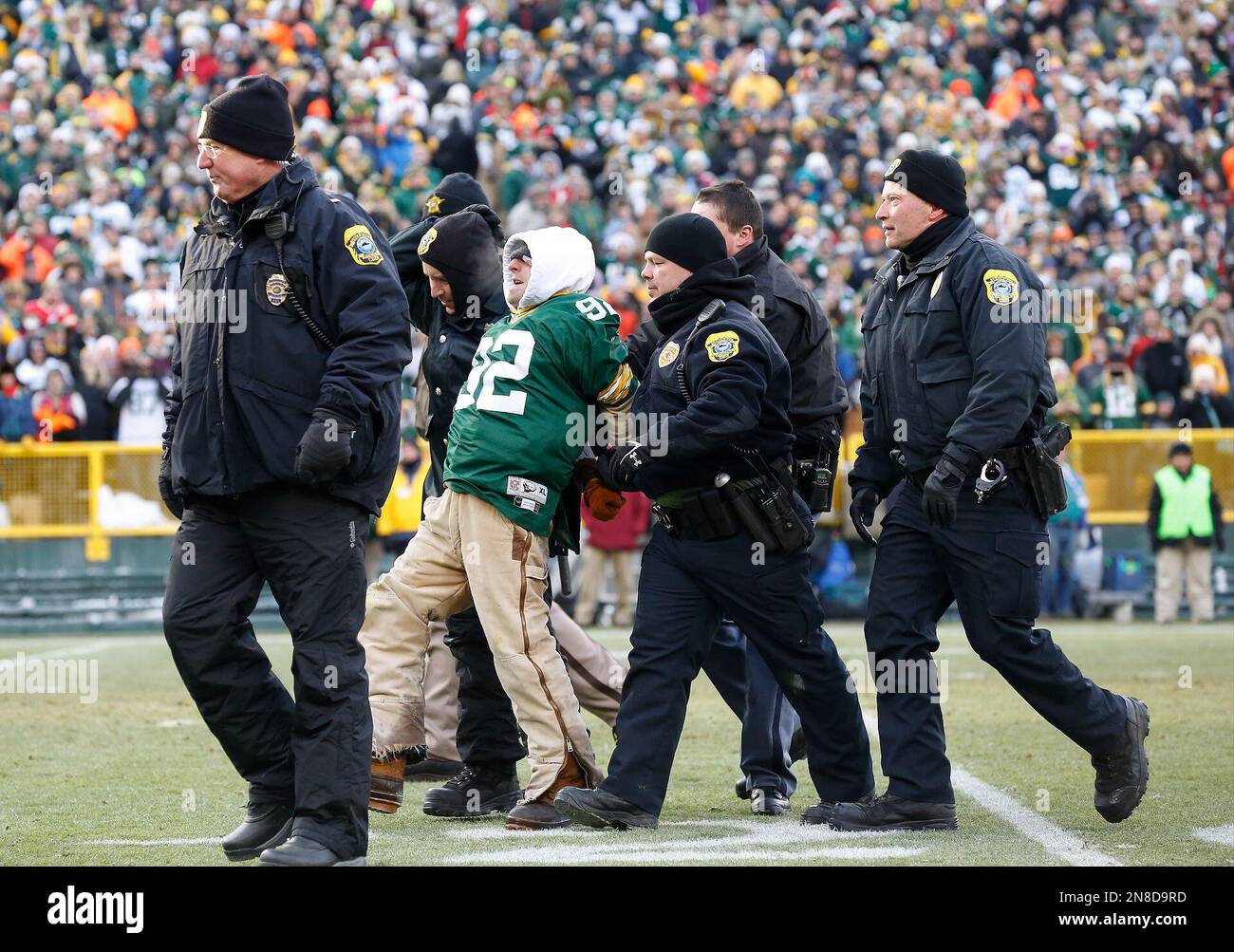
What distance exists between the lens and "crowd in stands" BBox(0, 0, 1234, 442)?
61.4 feet

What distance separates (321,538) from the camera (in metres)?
5.52

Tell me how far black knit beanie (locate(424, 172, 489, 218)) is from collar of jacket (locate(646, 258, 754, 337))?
1.31 metres

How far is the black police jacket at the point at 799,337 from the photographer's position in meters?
7.13

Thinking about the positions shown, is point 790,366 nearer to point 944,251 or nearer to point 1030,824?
point 944,251

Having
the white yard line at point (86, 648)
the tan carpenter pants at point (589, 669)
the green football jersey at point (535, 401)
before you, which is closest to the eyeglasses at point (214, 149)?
the green football jersey at point (535, 401)

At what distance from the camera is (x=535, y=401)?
6484 millimetres

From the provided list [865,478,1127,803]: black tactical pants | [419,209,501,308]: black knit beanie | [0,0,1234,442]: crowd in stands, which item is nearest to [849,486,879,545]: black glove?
[865,478,1127,803]: black tactical pants

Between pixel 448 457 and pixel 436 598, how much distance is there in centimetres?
52

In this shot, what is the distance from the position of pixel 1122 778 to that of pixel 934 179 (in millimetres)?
2147

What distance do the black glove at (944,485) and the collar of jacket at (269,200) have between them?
2191mm

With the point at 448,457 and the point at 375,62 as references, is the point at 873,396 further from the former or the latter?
the point at 375,62

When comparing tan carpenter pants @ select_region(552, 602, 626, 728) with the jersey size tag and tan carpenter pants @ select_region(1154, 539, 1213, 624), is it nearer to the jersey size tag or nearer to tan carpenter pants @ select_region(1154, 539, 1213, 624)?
the jersey size tag

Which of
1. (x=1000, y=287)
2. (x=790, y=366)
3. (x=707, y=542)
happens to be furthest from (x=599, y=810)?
(x=1000, y=287)
